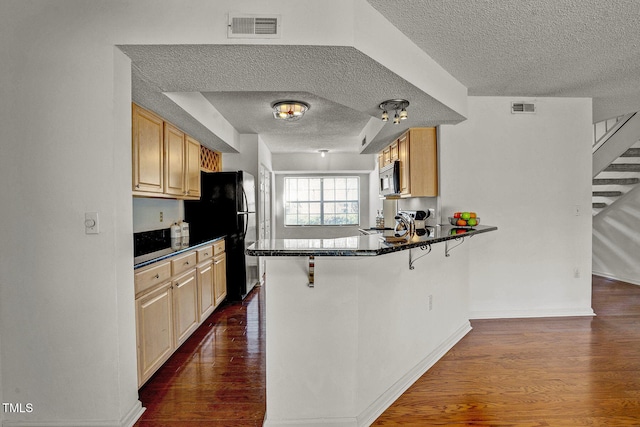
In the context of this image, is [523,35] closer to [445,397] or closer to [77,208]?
[445,397]

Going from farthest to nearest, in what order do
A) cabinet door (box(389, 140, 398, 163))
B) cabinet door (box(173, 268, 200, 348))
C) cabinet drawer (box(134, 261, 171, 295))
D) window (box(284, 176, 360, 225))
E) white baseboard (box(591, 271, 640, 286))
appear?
window (box(284, 176, 360, 225)), white baseboard (box(591, 271, 640, 286)), cabinet door (box(389, 140, 398, 163)), cabinet door (box(173, 268, 200, 348)), cabinet drawer (box(134, 261, 171, 295))

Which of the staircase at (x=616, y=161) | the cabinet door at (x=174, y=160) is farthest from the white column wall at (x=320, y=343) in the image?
the staircase at (x=616, y=161)

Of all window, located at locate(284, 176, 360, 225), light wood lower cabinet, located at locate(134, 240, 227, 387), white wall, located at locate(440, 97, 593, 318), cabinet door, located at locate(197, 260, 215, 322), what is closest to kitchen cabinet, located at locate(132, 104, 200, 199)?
light wood lower cabinet, located at locate(134, 240, 227, 387)

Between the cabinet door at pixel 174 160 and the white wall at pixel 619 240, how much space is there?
6.27 m

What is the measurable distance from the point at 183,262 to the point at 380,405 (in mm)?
1932

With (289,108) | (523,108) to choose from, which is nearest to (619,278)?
(523,108)

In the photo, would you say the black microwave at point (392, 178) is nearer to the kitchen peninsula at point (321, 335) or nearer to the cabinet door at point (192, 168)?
the kitchen peninsula at point (321, 335)

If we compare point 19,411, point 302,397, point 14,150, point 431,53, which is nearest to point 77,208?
point 14,150

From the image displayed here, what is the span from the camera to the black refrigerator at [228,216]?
409 centimetres

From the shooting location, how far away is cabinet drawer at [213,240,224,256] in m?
3.69

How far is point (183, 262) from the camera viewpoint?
2.83 meters

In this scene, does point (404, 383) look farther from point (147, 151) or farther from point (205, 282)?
point (147, 151)

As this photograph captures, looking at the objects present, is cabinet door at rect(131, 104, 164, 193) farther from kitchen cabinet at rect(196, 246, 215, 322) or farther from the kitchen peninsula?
the kitchen peninsula

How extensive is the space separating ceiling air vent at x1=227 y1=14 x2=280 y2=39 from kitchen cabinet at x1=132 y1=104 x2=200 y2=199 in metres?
1.27
